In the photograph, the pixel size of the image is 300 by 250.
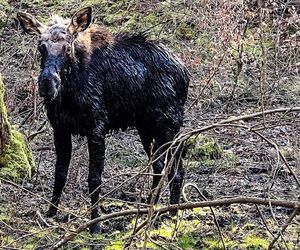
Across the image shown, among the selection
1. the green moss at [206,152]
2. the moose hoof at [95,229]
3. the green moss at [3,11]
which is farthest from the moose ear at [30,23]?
the green moss at [3,11]

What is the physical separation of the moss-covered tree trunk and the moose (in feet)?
3.58

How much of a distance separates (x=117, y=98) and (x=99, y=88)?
0.98 ft

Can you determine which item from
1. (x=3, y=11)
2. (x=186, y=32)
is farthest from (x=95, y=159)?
(x=3, y=11)

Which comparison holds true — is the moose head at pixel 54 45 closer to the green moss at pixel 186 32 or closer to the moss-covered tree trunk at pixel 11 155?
the moss-covered tree trunk at pixel 11 155

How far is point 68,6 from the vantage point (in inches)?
627

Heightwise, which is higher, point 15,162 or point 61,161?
point 61,161

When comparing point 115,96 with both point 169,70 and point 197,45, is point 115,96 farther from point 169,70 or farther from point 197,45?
point 197,45

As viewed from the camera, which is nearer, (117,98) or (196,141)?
(117,98)

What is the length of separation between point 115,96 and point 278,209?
88.9 inches

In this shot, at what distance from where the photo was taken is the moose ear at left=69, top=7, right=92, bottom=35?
7.53 meters

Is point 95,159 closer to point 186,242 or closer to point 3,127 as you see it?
point 186,242

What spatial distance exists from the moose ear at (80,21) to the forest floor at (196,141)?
68.7 inches

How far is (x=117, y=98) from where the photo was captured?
8.05 m

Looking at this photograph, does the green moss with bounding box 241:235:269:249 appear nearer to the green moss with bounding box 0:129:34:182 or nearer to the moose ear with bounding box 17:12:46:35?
the moose ear with bounding box 17:12:46:35
